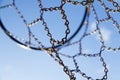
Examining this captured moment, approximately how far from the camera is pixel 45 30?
4.03 meters

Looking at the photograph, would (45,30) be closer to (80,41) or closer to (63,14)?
(63,14)

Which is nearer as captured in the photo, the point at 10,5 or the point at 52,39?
the point at 52,39

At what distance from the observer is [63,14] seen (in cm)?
413

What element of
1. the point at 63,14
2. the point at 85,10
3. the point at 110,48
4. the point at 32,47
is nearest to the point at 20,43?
the point at 32,47

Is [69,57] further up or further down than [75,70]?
further up

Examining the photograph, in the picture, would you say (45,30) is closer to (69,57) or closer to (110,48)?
(69,57)

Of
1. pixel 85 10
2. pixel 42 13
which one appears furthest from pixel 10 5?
pixel 85 10

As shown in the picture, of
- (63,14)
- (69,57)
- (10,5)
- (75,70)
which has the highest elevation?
(10,5)

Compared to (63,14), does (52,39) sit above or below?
below

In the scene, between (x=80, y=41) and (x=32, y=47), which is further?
(x=80, y=41)

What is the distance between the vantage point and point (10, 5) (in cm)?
438

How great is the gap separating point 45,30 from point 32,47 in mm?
325

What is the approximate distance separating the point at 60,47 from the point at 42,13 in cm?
58

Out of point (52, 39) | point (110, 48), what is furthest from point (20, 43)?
point (110, 48)
